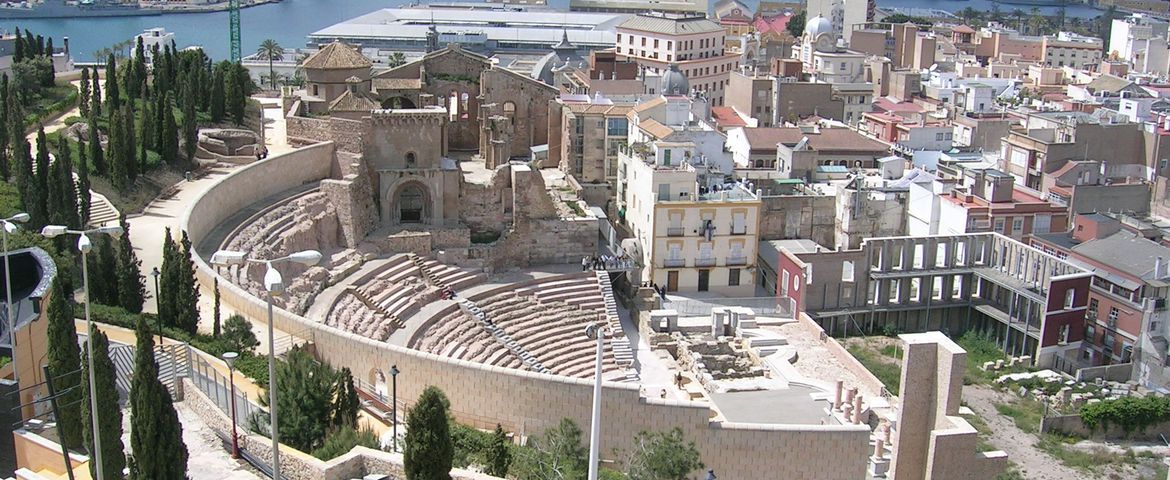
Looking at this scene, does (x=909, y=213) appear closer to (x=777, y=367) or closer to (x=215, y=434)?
(x=777, y=367)

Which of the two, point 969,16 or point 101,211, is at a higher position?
point 969,16

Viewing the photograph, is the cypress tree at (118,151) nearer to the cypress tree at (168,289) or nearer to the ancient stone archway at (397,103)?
the cypress tree at (168,289)

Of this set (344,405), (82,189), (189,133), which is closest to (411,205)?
(189,133)

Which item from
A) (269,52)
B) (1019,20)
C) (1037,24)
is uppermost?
(1019,20)

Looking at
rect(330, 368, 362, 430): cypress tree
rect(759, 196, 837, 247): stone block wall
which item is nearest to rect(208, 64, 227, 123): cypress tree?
rect(759, 196, 837, 247): stone block wall

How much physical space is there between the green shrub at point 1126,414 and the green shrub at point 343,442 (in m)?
25.1

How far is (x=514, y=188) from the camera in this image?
4728cm

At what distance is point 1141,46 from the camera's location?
106750 millimetres

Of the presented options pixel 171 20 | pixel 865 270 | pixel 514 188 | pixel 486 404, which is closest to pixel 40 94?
pixel 514 188

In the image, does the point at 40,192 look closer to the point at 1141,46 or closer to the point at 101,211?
the point at 101,211

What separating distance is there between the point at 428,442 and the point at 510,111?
125ft

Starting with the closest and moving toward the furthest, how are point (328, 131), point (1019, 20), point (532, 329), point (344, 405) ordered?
point (344, 405) → point (532, 329) → point (328, 131) → point (1019, 20)

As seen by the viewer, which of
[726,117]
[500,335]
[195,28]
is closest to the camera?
[500,335]

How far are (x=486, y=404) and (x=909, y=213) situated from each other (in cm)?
2942
